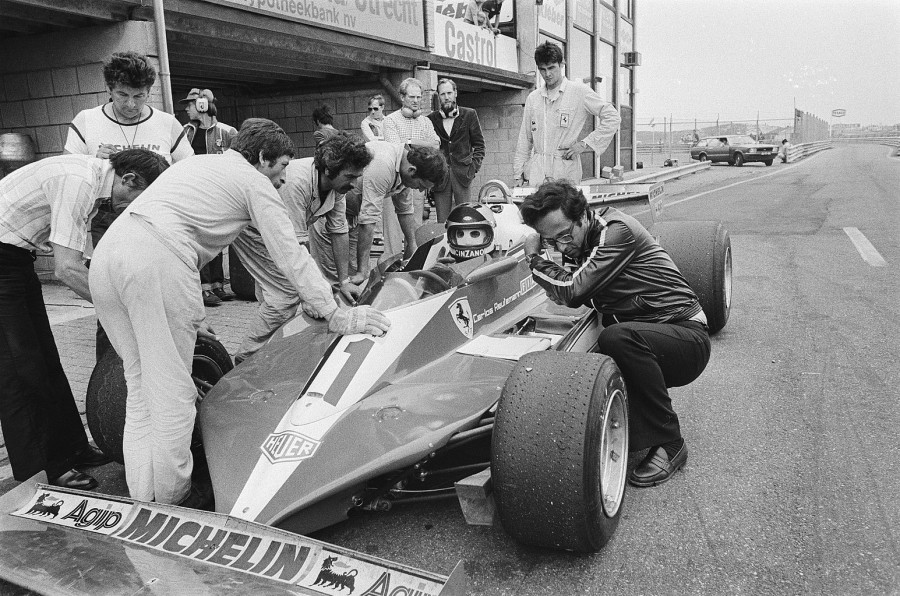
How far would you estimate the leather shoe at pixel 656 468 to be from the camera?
10.9 feet

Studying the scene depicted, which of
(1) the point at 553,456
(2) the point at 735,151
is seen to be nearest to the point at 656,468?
(1) the point at 553,456

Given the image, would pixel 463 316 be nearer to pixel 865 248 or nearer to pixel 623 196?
pixel 623 196

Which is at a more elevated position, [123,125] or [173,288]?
[123,125]

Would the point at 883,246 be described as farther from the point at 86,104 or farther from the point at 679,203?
the point at 86,104

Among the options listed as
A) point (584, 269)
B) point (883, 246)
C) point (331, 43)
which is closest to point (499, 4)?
point (331, 43)

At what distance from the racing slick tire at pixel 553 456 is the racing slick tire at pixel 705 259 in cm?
274

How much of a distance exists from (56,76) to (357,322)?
19.5 feet

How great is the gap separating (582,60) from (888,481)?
20.9 metres

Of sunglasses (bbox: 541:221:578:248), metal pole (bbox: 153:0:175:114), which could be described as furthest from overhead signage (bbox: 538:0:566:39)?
sunglasses (bbox: 541:221:578:248)

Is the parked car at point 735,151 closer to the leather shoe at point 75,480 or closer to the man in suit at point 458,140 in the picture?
the man in suit at point 458,140

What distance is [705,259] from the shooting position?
525 cm

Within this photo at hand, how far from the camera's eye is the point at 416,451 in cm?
270

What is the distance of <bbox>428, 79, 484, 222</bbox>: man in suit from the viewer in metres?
7.79

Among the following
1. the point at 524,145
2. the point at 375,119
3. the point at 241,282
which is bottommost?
the point at 241,282
